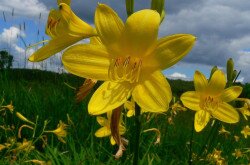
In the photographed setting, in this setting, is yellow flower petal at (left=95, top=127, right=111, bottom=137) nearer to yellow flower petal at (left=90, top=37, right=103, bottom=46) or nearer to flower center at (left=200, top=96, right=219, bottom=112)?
flower center at (left=200, top=96, right=219, bottom=112)

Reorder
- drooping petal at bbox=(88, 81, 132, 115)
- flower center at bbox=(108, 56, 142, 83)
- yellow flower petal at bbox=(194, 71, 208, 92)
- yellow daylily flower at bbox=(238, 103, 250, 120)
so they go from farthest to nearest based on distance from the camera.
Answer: yellow daylily flower at bbox=(238, 103, 250, 120), yellow flower petal at bbox=(194, 71, 208, 92), flower center at bbox=(108, 56, 142, 83), drooping petal at bbox=(88, 81, 132, 115)

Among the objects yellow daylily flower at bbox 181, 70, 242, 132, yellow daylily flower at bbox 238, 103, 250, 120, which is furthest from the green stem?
yellow daylily flower at bbox 238, 103, 250, 120

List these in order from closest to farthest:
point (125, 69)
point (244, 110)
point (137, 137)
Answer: point (137, 137)
point (125, 69)
point (244, 110)

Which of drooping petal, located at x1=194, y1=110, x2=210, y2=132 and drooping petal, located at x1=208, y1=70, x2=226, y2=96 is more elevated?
drooping petal, located at x1=208, y1=70, x2=226, y2=96

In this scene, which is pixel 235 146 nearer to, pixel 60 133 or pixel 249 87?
pixel 60 133

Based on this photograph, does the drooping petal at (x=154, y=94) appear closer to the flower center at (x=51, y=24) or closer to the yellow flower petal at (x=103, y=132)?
the flower center at (x=51, y=24)

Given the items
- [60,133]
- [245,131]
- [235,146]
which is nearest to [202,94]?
[60,133]

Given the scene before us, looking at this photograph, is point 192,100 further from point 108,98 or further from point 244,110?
point 108,98

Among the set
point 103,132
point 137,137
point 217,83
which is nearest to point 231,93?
point 217,83
